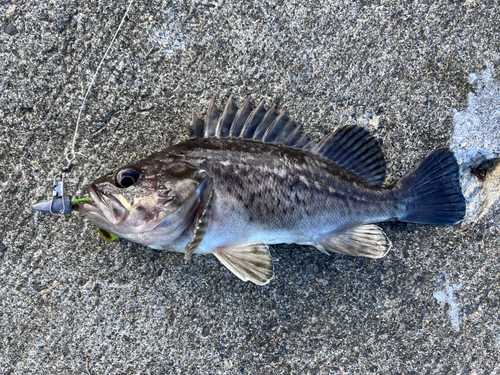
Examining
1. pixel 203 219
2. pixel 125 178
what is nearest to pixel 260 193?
pixel 203 219

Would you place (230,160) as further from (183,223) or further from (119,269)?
(119,269)

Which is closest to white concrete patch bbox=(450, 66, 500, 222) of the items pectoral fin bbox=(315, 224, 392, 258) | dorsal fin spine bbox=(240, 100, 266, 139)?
pectoral fin bbox=(315, 224, 392, 258)

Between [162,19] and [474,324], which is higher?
[162,19]

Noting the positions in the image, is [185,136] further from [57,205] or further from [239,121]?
[57,205]

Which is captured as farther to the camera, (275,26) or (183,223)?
(275,26)

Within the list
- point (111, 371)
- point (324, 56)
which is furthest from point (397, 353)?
point (324, 56)

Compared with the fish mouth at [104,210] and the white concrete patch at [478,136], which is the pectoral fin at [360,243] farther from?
the fish mouth at [104,210]

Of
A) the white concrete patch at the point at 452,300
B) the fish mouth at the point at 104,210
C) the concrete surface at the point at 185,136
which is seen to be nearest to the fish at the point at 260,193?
the fish mouth at the point at 104,210
